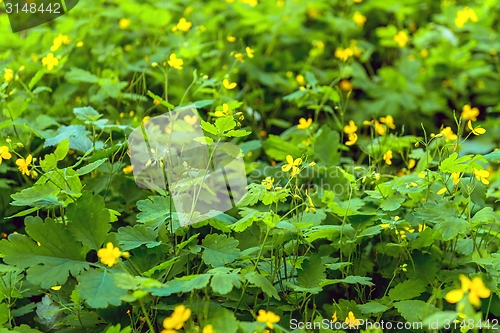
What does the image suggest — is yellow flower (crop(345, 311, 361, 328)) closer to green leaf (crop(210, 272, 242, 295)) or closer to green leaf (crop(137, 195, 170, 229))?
green leaf (crop(210, 272, 242, 295))

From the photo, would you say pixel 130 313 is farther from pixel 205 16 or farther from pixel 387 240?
pixel 205 16

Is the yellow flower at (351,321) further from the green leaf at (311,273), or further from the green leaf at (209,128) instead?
the green leaf at (209,128)

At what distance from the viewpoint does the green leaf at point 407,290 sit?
1298mm

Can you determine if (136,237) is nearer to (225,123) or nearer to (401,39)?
(225,123)

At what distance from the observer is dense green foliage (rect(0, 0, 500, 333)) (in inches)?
47.9

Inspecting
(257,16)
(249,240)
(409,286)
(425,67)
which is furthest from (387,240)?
(425,67)

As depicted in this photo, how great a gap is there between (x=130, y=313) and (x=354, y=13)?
2128 mm

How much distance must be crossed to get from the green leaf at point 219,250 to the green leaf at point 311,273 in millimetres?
167

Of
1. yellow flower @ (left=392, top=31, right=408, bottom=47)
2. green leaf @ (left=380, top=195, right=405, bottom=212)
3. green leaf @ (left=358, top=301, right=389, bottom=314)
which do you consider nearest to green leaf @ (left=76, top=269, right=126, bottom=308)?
green leaf @ (left=358, top=301, right=389, bottom=314)

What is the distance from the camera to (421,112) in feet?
8.73

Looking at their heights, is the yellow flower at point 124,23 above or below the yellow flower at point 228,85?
below

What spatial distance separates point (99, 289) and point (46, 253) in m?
0.17

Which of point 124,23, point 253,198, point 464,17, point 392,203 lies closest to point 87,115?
point 253,198

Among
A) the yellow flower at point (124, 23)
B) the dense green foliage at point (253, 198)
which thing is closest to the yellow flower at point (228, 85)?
the dense green foliage at point (253, 198)
